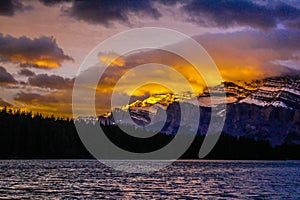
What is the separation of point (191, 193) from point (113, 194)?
12383mm

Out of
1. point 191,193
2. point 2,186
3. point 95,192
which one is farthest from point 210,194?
point 2,186

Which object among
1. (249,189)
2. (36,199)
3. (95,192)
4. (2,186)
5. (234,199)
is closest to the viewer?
(36,199)

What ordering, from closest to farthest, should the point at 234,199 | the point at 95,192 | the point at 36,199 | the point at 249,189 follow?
the point at 36,199, the point at 234,199, the point at 95,192, the point at 249,189

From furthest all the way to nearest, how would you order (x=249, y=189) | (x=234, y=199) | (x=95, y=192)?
(x=249, y=189) < (x=95, y=192) < (x=234, y=199)

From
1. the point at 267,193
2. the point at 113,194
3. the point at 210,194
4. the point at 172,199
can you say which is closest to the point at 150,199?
the point at 172,199

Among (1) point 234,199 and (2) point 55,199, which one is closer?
(2) point 55,199

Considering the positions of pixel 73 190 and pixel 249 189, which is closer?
pixel 73 190

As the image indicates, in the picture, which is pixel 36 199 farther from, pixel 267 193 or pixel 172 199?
pixel 267 193

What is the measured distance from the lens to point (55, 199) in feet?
214

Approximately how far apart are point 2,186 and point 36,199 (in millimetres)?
19989

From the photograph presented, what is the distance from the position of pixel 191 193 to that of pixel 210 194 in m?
2.90

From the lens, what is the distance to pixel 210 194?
7775 centimetres

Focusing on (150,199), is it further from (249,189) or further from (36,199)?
(249,189)

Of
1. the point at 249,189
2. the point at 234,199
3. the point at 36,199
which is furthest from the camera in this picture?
Answer: the point at 249,189
